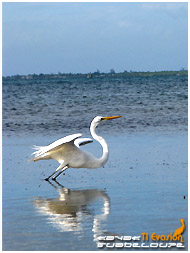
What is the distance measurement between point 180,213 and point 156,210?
0.32 metres

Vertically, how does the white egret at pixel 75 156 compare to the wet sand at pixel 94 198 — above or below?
above

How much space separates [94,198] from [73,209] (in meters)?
0.64

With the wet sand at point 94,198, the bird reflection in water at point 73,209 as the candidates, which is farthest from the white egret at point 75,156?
the bird reflection in water at point 73,209

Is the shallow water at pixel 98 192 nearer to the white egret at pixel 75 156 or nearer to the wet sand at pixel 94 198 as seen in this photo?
the wet sand at pixel 94 198

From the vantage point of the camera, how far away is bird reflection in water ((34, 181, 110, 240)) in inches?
293

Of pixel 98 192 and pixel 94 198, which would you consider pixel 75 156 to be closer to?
pixel 98 192

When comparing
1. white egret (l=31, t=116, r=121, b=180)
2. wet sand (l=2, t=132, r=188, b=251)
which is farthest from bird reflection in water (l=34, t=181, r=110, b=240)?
white egret (l=31, t=116, r=121, b=180)

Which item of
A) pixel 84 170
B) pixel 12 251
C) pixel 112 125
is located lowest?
pixel 12 251

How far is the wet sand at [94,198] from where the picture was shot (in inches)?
278

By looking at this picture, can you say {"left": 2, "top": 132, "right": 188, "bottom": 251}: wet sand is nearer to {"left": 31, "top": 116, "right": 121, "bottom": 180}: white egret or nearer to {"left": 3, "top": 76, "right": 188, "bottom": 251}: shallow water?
{"left": 3, "top": 76, "right": 188, "bottom": 251}: shallow water

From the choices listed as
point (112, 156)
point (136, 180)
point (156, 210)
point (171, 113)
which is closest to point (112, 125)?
point (171, 113)

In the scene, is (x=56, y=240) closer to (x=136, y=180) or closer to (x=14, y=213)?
(x=14, y=213)

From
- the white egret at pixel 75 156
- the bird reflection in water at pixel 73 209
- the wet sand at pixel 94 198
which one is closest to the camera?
the wet sand at pixel 94 198

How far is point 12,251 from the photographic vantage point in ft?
21.6
